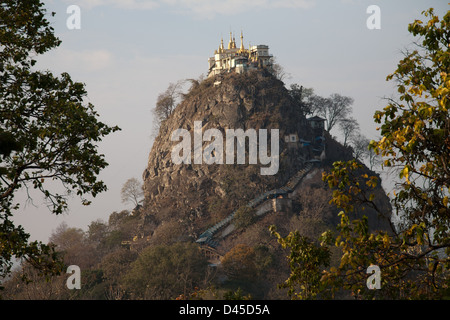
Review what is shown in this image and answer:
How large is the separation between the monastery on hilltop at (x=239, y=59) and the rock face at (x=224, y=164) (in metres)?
2.58

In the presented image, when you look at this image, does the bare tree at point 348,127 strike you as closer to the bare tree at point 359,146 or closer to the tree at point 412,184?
the bare tree at point 359,146

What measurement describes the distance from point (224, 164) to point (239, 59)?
18266mm

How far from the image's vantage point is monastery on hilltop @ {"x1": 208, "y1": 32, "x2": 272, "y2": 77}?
84.5m

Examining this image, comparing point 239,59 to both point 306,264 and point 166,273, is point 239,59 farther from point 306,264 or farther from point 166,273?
→ point 306,264

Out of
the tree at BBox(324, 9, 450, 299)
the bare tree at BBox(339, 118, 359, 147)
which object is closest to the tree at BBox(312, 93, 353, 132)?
the bare tree at BBox(339, 118, 359, 147)

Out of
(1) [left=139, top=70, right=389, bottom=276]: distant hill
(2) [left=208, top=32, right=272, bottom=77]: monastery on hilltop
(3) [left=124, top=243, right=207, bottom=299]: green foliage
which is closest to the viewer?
(3) [left=124, top=243, right=207, bottom=299]: green foliage

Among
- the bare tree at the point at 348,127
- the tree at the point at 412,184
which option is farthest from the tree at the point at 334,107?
the tree at the point at 412,184

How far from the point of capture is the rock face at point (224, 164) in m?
72.3

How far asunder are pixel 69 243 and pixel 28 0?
60.9 m

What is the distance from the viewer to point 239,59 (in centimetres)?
8494

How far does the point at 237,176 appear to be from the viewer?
7369 centimetres

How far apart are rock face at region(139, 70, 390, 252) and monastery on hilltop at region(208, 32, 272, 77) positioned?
8.47 feet

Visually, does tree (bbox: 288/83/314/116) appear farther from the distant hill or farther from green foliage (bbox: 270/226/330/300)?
green foliage (bbox: 270/226/330/300)
